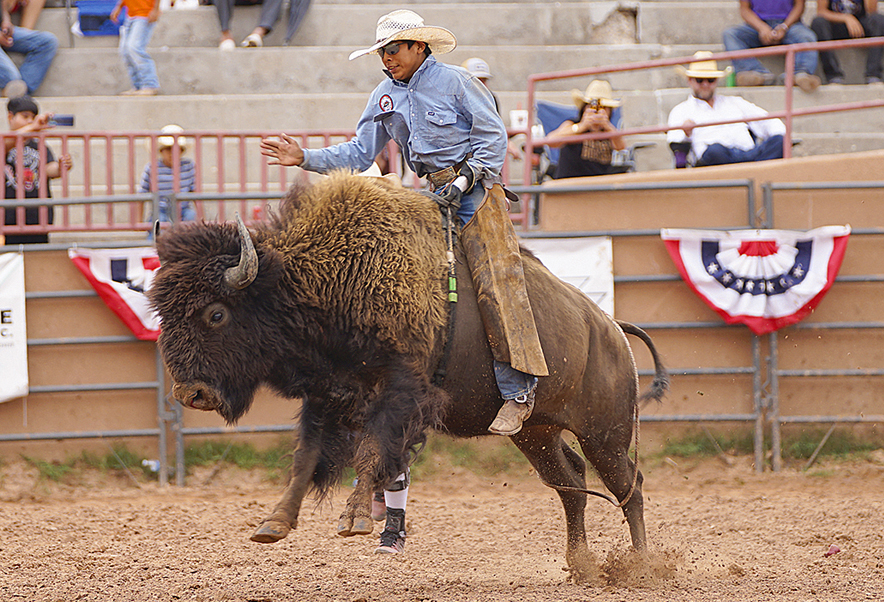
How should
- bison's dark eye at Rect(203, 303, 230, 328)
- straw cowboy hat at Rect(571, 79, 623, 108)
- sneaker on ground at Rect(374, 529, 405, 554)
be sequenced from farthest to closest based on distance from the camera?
straw cowboy hat at Rect(571, 79, 623, 108)
sneaker on ground at Rect(374, 529, 405, 554)
bison's dark eye at Rect(203, 303, 230, 328)

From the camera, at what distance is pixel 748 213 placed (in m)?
8.13

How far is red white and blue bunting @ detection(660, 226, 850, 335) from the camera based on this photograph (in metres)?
7.89

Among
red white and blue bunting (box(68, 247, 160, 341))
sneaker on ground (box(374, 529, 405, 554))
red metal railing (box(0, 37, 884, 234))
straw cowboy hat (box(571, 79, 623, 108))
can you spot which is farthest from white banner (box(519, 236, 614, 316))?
sneaker on ground (box(374, 529, 405, 554))

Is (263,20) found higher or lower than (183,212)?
higher

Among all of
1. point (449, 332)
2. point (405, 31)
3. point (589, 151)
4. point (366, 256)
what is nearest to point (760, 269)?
point (589, 151)

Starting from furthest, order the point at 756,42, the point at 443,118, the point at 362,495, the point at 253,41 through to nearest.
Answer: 1. the point at 253,41
2. the point at 756,42
3. the point at 443,118
4. the point at 362,495

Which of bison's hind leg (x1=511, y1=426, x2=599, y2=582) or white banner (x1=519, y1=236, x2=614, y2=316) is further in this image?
white banner (x1=519, y1=236, x2=614, y2=316)

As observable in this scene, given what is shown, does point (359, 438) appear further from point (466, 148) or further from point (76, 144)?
point (76, 144)

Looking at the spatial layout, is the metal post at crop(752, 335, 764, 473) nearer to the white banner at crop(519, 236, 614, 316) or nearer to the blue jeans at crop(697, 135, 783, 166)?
the white banner at crop(519, 236, 614, 316)

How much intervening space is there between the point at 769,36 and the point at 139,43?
7020 mm

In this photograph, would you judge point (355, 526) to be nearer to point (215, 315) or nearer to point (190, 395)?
point (190, 395)

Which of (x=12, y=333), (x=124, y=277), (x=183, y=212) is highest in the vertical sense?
(x=183, y=212)

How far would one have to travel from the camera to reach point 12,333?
773 centimetres

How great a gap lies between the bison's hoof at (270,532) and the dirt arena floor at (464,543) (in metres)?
0.88
